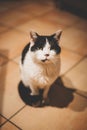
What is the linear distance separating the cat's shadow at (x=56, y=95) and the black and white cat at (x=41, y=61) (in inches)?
2.6

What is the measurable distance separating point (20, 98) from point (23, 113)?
14 centimetres

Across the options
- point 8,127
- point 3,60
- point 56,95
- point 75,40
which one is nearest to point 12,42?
point 3,60

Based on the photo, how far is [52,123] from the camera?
129 centimetres

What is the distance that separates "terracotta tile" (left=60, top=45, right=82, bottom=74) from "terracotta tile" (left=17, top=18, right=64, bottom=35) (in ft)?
1.53

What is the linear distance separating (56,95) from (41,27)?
1.25 metres

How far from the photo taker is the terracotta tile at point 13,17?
2.64 m

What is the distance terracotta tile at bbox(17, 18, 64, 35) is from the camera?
248 centimetres

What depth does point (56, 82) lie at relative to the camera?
1.65 m

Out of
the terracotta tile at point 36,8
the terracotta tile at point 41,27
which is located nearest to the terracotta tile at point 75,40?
the terracotta tile at point 41,27

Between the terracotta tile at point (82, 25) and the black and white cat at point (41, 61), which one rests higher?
the black and white cat at point (41, 61)

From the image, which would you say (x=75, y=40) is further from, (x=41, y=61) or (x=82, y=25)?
(x=41, y=61)

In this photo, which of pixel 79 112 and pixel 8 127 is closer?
pixel 8 127

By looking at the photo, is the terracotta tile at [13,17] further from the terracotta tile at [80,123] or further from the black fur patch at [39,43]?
the terracotta tile at [80,123]

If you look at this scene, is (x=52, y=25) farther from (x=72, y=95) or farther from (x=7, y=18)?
(x=72, y=95)
